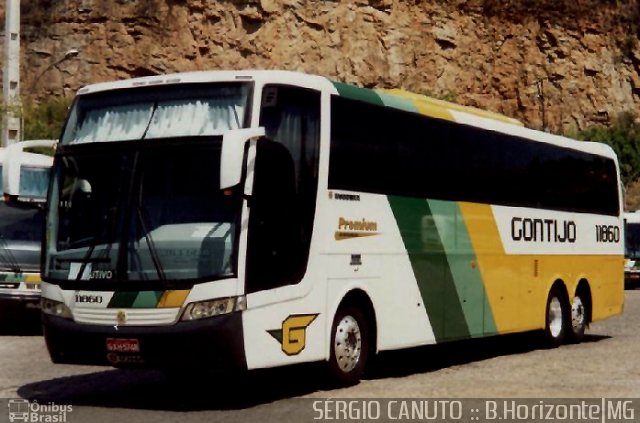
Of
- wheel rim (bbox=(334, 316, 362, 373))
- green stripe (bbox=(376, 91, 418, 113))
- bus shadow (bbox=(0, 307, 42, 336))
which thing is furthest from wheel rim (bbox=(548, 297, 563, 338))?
bus shadow (bbox=(0, 307, 42, 336))

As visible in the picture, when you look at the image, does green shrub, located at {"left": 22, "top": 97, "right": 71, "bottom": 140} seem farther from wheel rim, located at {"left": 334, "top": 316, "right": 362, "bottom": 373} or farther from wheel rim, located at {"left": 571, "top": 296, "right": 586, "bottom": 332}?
wheel rim, located at {"left": 334, "top": 316, "right": 362, "bottom": 373}

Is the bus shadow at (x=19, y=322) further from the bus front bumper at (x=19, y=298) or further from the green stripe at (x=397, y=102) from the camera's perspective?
the green stripe at (x=397, y=102)

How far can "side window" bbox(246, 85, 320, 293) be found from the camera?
10.9 m

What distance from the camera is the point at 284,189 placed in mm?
11297

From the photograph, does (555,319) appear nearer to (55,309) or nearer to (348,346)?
(348,346)

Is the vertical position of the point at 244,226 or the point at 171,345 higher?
the point at 244,226

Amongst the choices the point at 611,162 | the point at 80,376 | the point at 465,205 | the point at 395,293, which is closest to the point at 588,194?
the point at 611,162

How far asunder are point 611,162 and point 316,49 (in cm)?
3838

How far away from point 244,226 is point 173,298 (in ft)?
2.75

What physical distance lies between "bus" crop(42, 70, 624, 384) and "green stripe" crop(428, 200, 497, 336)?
94 millimetres

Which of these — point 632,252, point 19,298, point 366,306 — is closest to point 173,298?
point 366,306

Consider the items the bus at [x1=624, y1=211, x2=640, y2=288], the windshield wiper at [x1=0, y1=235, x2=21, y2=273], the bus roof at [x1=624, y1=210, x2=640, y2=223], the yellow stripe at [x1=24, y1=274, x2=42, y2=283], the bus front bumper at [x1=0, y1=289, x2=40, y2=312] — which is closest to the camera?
the bus front bumper at [x1=0, y1=289, x2=40, y2=312]

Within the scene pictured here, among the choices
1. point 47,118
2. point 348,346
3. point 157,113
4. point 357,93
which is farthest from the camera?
point 47,118

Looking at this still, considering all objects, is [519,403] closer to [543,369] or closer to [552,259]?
[543,369]
